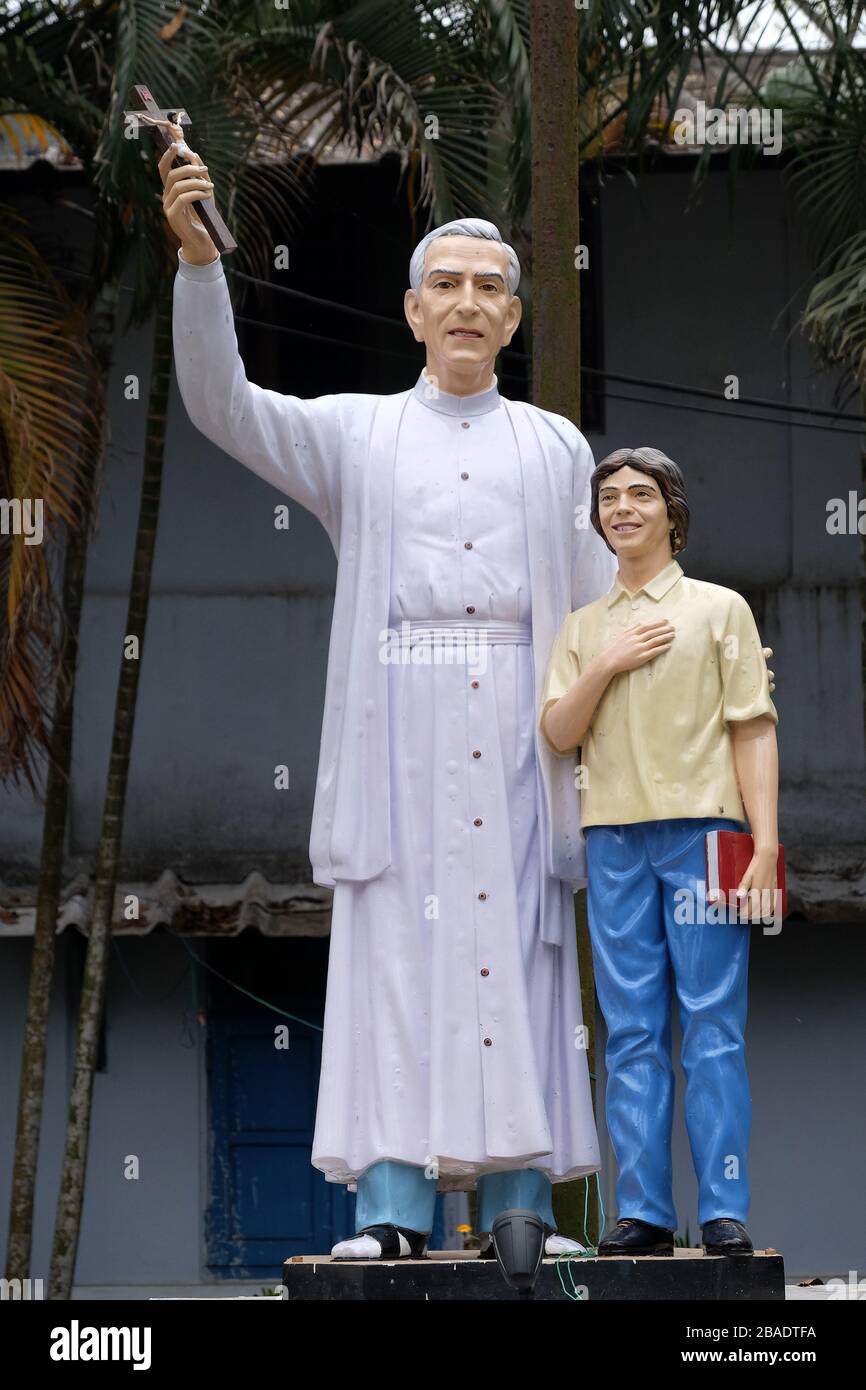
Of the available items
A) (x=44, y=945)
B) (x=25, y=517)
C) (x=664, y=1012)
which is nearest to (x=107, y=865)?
(x=44, y=945)

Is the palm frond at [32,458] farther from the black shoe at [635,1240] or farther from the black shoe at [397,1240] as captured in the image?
the black shoe at [635,1240]

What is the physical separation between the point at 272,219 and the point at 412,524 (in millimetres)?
8039

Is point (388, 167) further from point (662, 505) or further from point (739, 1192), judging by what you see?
point (739, 1192)

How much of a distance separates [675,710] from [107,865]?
6.69 meters

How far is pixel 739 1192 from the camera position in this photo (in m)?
5.50

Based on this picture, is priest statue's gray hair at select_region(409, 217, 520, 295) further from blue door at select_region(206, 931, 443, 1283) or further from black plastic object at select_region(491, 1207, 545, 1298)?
blue door at select_region(206, 931, 443, 1283)

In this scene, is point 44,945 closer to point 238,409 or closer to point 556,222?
point 556,222

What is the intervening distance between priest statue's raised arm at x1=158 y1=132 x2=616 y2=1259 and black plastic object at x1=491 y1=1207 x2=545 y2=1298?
0.16m

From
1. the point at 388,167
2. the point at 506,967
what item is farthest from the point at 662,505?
the point at 388,167

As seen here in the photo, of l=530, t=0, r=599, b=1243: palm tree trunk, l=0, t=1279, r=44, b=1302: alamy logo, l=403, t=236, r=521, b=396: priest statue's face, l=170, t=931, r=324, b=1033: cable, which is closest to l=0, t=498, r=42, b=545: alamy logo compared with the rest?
l=530, t=0, r=599, b=1243: palm tree trunk

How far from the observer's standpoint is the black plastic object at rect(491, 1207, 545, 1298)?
529 centimetres

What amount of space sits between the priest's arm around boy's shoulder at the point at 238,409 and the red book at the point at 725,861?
1379 mm

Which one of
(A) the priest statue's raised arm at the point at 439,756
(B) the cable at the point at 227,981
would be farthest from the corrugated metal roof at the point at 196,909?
(A) the priest statue's raised arm at the point at 439,756

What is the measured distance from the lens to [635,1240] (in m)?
5.49
